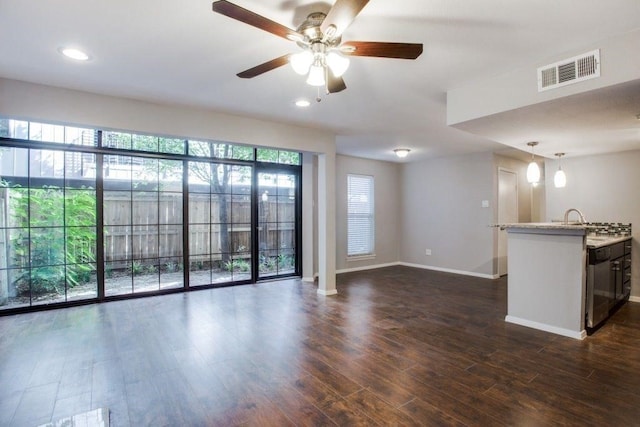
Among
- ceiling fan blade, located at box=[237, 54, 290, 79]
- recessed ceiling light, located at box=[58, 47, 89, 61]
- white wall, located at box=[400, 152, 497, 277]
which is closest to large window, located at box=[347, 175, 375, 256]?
white wall, located at box=[400, 152, 497, 277]

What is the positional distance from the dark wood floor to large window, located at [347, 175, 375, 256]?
2687mm

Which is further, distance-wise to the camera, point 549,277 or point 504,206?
point 504,206

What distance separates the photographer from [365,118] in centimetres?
406

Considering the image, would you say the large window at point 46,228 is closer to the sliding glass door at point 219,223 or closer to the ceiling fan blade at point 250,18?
the sliding glass door at point 219,223

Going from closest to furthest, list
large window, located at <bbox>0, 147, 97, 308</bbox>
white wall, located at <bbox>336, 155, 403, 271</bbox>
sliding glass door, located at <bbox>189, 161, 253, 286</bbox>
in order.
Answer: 1. large window, located at <bbox>0, 147, 97, 308</bbox>
2. sliding glass door, located at <bbox>189, 161, 253, 286</bbox>
3. white wall, located at <bbox>336, 155, 403, 271</bbox>

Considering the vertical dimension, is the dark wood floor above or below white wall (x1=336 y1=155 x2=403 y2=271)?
below

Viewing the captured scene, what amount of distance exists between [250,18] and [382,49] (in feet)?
2.47

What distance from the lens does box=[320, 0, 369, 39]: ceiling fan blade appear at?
1.45 m

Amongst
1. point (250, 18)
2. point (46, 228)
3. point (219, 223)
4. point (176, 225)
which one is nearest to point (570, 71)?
point (250, 18)

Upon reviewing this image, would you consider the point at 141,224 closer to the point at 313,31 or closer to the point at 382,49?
the point at 313,31

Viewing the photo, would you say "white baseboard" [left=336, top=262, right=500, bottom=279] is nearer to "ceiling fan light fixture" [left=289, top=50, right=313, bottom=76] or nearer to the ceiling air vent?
the ceiling air vent

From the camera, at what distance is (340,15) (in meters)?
1.55

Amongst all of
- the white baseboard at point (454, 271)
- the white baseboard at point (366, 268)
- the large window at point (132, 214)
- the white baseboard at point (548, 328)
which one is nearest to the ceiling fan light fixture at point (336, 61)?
the large window at point (132, 214)

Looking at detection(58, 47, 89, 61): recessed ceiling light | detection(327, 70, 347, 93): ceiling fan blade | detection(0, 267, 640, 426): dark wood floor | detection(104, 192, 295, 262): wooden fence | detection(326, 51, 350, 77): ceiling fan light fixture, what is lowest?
detection(0, 267, 640, 426): dark wood floor
